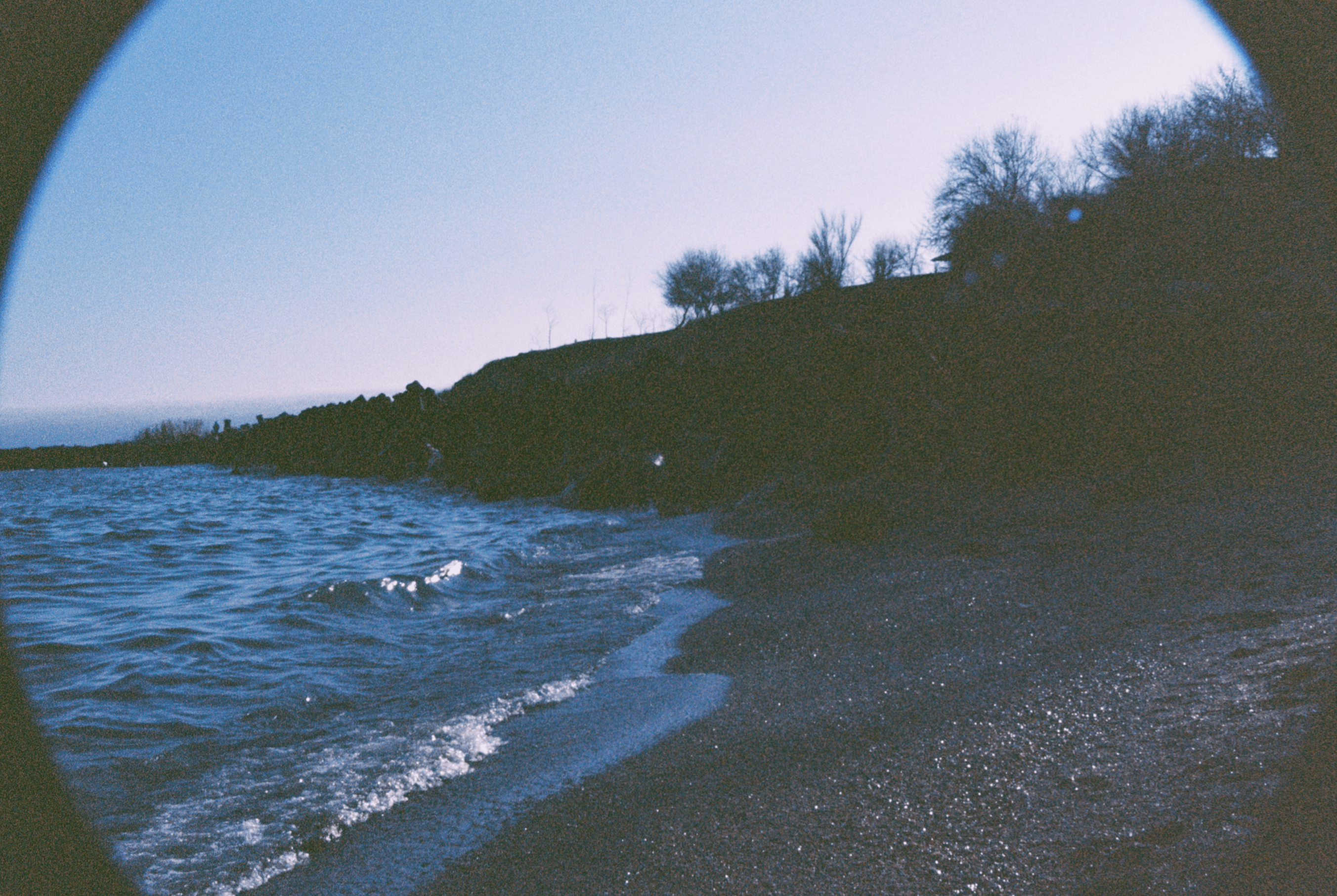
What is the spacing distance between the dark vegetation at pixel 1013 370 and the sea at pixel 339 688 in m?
4.22

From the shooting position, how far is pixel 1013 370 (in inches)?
513

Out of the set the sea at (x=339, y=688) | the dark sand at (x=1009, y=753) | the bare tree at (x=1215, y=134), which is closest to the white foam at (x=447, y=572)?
the sea at (x=339, y=688)

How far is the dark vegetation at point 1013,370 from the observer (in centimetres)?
1045

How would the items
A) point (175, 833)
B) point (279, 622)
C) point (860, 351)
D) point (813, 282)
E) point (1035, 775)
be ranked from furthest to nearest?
point (813, 282)
point (860, 351)
point (279, 622)
point (175, 833)
point (1035, 775)

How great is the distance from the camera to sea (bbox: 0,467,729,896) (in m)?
3.54

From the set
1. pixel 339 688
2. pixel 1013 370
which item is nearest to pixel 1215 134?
pixel 1013 370

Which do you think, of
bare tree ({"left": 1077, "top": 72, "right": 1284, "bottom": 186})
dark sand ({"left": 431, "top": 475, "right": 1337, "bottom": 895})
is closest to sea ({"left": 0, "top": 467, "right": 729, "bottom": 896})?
dark sand ({"left": 431, "top": 475, "right": 1337, "bottom": 895})

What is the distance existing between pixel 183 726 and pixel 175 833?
1.74m

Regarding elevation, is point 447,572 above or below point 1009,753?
below

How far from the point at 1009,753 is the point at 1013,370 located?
11.0 metres

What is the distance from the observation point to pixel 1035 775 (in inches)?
120

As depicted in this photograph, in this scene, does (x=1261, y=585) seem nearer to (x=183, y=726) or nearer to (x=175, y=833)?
(x=175, y=833)

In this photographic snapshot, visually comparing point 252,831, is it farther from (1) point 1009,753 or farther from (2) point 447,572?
(2) point 447,572

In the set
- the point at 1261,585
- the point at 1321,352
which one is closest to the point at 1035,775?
the point at 1261,585
